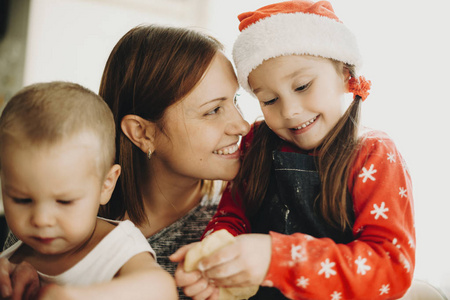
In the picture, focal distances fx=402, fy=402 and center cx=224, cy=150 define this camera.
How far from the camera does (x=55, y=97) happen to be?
869 mm

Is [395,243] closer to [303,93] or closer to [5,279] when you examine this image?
[303,93]

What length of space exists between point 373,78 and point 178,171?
0.85 meters

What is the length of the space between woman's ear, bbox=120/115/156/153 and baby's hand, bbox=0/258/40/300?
0.55m

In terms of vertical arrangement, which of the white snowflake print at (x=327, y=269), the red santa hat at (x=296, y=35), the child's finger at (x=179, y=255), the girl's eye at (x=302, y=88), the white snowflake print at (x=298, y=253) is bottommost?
the child's finger at (x=179, y=255)

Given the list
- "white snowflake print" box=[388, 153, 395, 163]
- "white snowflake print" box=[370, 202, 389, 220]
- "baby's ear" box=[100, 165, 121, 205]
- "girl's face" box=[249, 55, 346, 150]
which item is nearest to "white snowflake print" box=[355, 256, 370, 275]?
"white snowflake print" box=[370, 202, 389, 220]

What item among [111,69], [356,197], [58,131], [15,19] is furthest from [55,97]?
[15,19]

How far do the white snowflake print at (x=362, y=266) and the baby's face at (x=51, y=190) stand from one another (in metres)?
0.61

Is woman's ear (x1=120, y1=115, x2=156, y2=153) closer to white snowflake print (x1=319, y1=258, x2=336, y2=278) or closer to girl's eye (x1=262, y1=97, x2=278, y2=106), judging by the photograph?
girl's eye (x1=262, y1=97, x2=278, y2=106)

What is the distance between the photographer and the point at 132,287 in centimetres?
79

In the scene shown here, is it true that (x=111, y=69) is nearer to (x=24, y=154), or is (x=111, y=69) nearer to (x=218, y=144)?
(x=218, y=144)

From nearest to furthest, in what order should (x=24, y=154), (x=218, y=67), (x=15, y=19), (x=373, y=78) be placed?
(x=24, y=154) < (x=218, y=67) < (x=373, y=78) < (x=15, y=19)

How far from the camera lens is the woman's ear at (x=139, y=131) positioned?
1312 millimetres

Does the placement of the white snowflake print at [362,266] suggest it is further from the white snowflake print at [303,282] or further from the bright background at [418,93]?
the bright background at [418,93]

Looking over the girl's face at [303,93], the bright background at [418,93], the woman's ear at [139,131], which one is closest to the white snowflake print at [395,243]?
the girl's face at [303,93]
